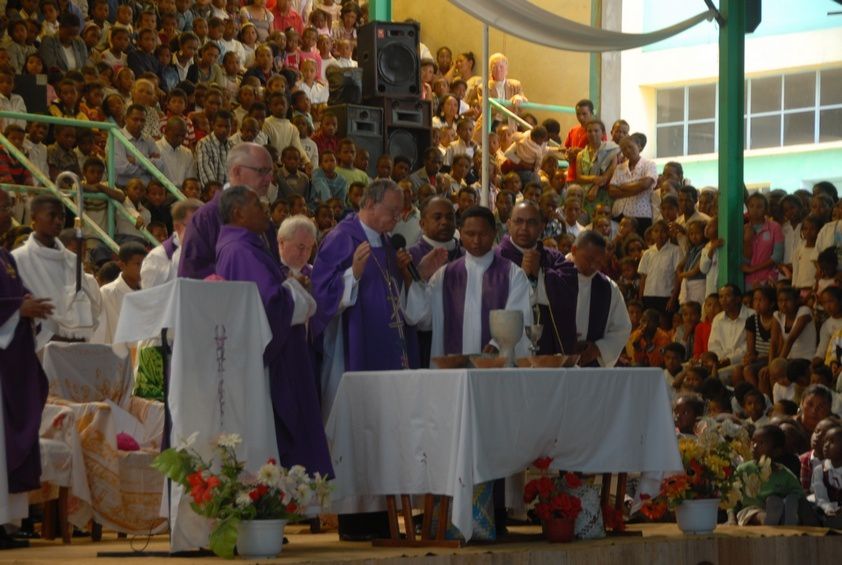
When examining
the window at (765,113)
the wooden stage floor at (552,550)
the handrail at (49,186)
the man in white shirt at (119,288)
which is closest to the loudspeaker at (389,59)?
the handrail at (49,186)

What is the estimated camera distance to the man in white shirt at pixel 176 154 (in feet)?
43.3

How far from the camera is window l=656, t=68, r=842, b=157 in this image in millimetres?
22859

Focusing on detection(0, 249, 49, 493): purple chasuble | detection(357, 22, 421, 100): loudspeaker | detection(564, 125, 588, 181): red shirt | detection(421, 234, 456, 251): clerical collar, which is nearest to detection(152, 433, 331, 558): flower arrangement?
detection(0, 249, 49, 493): purple chasuble

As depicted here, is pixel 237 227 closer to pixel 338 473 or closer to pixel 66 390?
pixel 338 473

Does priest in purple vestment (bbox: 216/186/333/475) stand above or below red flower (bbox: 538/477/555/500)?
above

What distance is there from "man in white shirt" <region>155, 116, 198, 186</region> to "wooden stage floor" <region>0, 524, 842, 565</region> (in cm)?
571

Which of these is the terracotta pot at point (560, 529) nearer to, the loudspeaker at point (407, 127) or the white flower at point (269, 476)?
the white flower at point (269, 476)

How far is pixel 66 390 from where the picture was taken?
8.24m

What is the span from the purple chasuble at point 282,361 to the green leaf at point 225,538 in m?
0.76

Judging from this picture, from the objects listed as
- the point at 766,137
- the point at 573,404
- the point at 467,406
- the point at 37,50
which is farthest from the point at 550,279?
the point at 766,137

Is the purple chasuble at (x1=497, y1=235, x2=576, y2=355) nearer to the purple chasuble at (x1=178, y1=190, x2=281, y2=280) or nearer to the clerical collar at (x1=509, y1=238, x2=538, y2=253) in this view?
the clerical collar at (x1=509, y1=238, x2=538, y2=253)

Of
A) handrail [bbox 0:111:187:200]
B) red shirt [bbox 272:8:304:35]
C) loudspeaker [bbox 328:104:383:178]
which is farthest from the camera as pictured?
red shirt [bbox 272:8:304:35]

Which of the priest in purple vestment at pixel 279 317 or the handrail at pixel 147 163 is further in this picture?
the handrail at pixel 147 163

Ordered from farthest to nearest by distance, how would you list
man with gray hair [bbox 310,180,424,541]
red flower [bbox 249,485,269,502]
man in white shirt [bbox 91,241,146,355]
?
1. man in white shirt [bbox 91,241,146,355]
2. man with gray hair [bbox 310,180,424,541]
3. red flower [bbox 249,485,269,502]
